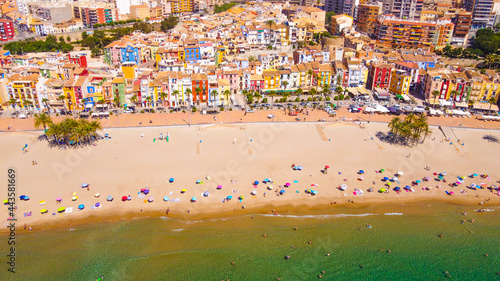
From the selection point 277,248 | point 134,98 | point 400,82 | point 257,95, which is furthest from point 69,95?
point 400,82

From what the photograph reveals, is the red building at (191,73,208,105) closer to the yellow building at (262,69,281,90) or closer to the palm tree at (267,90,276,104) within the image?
the palm tree at (267,90,276,104)

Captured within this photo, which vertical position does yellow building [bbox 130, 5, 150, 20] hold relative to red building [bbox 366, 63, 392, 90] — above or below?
above

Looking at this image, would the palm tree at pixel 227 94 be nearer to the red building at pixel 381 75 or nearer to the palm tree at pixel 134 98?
the palm tree at pixel 134 98

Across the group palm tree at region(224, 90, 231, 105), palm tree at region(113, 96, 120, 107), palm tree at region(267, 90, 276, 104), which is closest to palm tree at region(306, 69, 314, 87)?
palm tree at region(267, 90, 276, 104)

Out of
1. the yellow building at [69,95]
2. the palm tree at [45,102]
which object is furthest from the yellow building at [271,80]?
the palm tree at [45,102]

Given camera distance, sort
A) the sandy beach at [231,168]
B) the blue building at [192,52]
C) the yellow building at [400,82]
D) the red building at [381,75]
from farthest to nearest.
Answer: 1. the blue building at [192,52]
2. the red building at [381,75]
3. the yellow building at [400,82]
4. the sandy beach at [231,168]

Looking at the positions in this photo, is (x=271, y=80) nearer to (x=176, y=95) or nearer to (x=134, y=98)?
(x=176, y=95)
